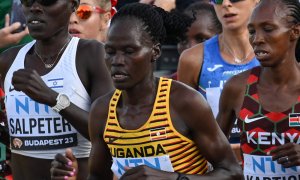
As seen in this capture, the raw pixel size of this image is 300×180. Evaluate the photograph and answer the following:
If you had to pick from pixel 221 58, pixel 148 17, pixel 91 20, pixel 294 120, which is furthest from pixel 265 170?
pixel 91 20

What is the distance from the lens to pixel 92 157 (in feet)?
18.5

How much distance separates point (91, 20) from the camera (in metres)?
8.48

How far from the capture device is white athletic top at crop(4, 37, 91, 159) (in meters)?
6.29

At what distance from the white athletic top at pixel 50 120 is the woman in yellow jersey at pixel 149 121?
77cm

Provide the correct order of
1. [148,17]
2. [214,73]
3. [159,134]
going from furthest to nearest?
[214,73] < [148,17] < [159,134]

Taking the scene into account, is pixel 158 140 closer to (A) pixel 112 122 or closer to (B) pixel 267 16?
(A) pixel 112 122

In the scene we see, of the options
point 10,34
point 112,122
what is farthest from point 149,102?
point 10,34

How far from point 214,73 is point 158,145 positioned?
8.06 ft

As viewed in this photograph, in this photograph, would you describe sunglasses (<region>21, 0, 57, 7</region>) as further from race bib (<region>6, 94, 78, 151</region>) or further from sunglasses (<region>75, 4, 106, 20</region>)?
sunglasses (<region>75, 4, 106, 20</region>)

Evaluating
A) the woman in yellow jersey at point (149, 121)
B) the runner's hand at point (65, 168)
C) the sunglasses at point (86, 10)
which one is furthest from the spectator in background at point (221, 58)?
the runner's hand at point (65, 168)

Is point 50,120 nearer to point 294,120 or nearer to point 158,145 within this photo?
point 158,145

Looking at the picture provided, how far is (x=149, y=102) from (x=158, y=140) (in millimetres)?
244

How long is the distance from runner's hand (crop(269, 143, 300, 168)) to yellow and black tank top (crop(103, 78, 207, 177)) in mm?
467

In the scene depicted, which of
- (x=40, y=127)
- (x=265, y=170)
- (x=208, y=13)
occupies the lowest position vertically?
(x=265, y=170)
